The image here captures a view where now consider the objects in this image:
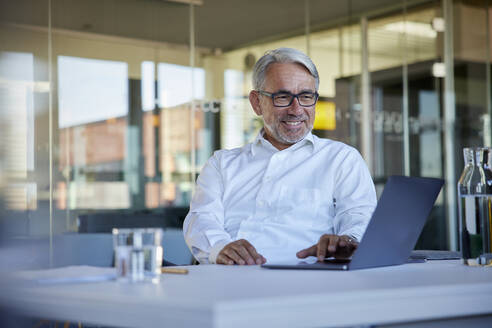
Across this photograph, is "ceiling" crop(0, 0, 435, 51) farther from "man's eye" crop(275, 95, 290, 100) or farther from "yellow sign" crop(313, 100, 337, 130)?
"man's eye" crop(275, 95, 290, 100)

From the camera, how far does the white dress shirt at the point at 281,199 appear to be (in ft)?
8.04

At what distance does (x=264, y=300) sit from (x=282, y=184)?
1.56m

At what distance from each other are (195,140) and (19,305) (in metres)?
4.95

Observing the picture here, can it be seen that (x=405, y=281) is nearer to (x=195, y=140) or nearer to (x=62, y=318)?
(x=62, y=318)

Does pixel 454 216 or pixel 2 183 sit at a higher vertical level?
pixel 2 183

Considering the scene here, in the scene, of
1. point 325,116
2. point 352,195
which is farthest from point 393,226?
point 325,116

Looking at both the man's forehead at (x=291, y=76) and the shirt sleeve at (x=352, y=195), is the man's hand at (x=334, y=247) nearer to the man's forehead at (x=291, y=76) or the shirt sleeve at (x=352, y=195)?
the shirt sleeve at (x=352, y=195)

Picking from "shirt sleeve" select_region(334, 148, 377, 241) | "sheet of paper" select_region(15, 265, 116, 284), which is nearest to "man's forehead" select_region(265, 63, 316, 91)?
"shirt sleeve" select_region(334, 148, 377, 241)

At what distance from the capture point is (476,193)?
5.90ft

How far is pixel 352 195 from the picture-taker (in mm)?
2492

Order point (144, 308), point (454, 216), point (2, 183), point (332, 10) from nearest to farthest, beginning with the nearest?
1. point (144, 308)
2. point (2, 183)
3. point (332, 10)
4. point (454, 216)

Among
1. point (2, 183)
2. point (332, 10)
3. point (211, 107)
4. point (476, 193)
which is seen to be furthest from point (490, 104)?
point (476, 193)

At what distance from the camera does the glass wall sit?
546 cm

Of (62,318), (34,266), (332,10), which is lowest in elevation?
(34,266)
